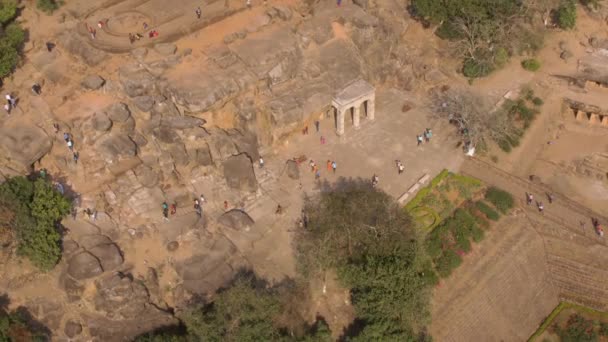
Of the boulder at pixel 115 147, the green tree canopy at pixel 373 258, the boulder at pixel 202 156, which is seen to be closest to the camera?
the green tree canopy at pixel 373 258

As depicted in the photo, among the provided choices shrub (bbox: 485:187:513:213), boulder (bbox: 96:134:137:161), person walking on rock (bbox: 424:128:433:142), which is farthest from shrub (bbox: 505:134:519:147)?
boulder (bbox: 96:134:137:161)

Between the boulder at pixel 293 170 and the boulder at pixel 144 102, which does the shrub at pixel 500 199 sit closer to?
the boulder at pixel 293 170

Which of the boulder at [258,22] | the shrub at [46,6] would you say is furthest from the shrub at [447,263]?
the shrub at [46,6]

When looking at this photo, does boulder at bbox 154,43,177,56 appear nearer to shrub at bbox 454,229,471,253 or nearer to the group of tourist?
the group of tourist

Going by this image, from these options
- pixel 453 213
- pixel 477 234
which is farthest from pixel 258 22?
pixel 477 234

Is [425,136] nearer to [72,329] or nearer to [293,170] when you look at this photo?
[293,170]

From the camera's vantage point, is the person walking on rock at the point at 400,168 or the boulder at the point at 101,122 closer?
the boulder at the point at 101,122

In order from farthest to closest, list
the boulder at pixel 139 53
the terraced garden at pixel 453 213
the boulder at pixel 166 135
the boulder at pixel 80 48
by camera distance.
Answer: the boulder at pixel 80 48 < the boulder at pixel 139 53 < the boulder at pixel 166 135 < the terraced garden at pixel 453 213

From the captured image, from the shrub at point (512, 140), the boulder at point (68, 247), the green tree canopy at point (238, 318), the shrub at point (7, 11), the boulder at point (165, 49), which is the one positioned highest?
the shrub at point (7, 11)
